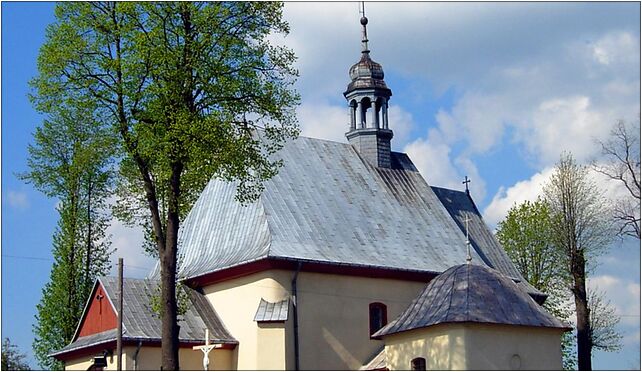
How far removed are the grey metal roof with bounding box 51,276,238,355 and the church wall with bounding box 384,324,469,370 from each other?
204 inches

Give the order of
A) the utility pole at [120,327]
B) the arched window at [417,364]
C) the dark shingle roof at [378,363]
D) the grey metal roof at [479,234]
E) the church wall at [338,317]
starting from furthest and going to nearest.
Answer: the grey metal roof at [479,234] → the church wall at [338,317] → the dark shingle roof at [378,363] → the arched window at [417,364] → the utility pole at [120,327]

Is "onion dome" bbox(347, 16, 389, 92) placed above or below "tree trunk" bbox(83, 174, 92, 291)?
above

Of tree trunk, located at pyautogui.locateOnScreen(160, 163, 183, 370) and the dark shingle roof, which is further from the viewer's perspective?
the dark shingle roof

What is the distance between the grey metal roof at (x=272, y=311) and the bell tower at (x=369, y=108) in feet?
30.3

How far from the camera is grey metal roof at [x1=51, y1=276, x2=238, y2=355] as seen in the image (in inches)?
1131

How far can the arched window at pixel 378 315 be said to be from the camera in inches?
1212

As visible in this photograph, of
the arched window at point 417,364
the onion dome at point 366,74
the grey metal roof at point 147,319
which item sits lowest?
the arched window at point 417,364

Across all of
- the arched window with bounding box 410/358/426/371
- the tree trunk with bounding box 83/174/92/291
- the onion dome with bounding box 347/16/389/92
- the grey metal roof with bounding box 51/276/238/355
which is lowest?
the arched window with bounding box 410/358/426/371

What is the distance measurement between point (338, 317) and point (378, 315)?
1759 millimetres

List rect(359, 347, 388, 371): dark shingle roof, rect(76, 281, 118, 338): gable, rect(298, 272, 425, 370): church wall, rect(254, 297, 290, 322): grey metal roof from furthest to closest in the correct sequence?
rect(76, 281, 118, 338): gable < rect(298, 272, 425, 370): church wall < rect(359, 347, 388, 371): dark shingle roof < rect(254, 297, 290, 322): grey metal roof

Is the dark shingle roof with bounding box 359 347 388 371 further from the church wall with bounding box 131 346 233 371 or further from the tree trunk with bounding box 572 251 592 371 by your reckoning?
the tree trunk with bounding box 572 251 592 371

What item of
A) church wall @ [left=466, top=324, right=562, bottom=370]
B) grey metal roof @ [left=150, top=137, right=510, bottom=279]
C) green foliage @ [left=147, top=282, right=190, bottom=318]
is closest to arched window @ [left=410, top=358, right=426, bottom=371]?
church wall @ [left=466, top=324, right=562, bottom=370]

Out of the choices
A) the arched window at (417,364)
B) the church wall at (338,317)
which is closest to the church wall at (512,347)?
the arched window at (417,364)

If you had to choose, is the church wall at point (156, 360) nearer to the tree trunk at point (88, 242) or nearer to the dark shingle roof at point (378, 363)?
the dark shingle roof at point (378, 363)
